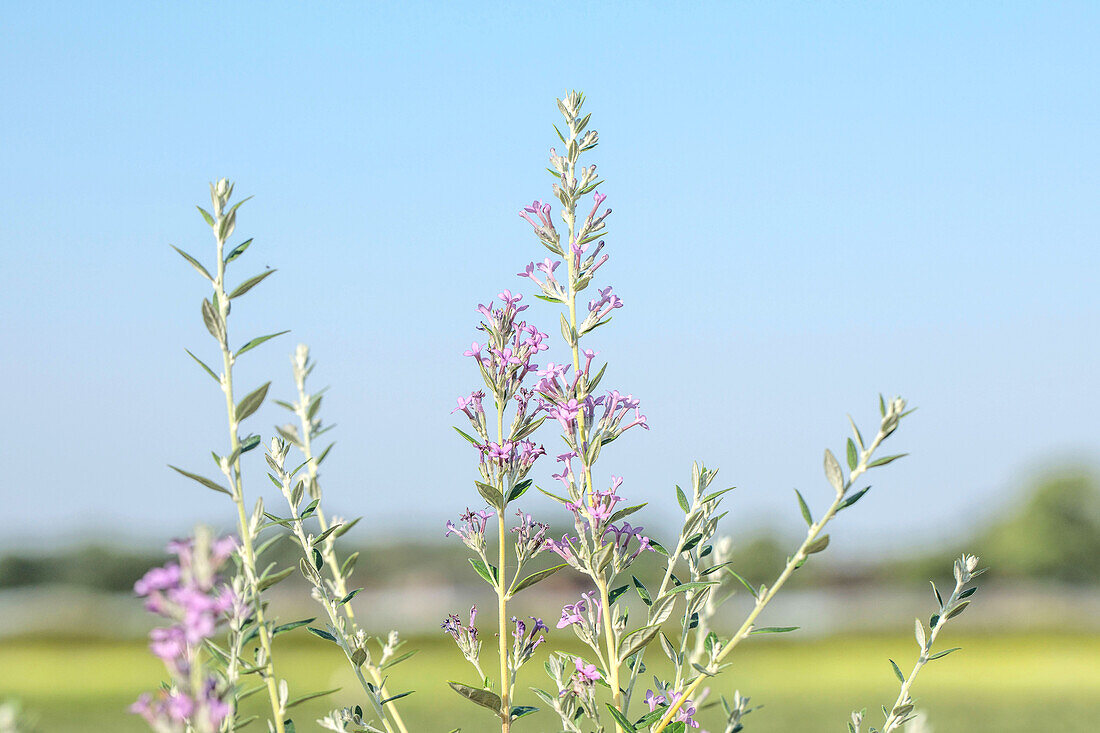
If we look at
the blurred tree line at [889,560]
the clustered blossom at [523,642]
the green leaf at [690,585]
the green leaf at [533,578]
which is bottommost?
the clustered blossom at [523,642]

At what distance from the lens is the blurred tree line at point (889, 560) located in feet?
139

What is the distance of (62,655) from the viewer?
117 feet

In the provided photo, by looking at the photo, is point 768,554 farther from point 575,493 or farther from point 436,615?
point 575,493

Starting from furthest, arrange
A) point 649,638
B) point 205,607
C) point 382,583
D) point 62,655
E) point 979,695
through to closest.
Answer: point 382,583 → point 62,655 → point 979,695 → point 649,638 → point 205,607

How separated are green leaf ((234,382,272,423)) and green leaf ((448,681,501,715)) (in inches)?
25.9

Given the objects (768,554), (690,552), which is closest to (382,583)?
(768,554)

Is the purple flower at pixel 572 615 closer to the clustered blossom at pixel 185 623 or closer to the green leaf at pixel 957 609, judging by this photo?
the green leaf at pixel 957 609

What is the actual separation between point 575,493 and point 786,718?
808 inches

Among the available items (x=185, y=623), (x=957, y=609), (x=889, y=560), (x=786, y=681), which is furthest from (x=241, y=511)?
(x=889, y=560)

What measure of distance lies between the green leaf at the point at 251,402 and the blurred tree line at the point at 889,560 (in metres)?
31.3

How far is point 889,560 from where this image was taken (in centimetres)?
5466

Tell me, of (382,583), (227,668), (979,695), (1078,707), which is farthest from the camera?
(382,583)

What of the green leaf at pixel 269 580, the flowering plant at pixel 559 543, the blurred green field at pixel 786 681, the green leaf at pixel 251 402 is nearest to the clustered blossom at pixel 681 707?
the flowering plant at pixel 559 543

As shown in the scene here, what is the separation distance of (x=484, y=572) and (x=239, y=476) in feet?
2.28
